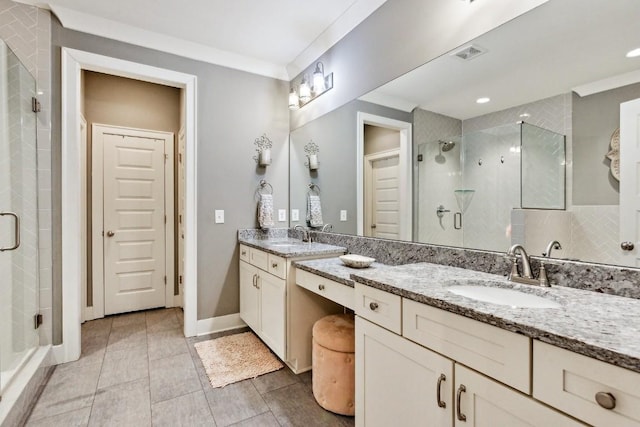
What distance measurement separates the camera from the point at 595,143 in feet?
3.86

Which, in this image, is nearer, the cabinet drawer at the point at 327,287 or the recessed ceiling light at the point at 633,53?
the recessed ceiling light at the point at 633,53

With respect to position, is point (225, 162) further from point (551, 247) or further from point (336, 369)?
point (551, 247)

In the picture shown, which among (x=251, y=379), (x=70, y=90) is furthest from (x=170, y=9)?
(x=251, y=379)

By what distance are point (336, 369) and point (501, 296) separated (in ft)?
3.08

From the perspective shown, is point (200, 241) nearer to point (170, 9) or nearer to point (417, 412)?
point (170, 9)

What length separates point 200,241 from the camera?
2830mm

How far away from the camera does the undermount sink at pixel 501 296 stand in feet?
3.78

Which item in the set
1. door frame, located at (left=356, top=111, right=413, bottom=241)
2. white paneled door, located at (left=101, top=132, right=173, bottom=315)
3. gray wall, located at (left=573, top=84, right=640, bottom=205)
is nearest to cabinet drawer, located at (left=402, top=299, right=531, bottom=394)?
gray wall, located at (left=573, top=84, right=640, bottom=205)

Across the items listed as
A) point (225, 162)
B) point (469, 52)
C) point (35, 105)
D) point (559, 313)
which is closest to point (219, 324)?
point (225, 162)

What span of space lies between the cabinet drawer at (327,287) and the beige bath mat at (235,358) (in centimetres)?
73

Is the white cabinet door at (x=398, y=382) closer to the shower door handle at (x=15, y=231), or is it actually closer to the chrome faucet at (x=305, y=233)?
the chrome faucet at (x=305, y=233)

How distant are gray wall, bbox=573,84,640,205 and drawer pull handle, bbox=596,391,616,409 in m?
0.79

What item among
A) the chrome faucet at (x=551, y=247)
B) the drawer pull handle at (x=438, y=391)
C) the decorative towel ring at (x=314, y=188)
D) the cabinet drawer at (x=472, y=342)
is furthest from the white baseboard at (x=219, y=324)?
the chrome faucet at (x=551, y=247)

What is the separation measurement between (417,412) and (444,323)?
1.24 ft
